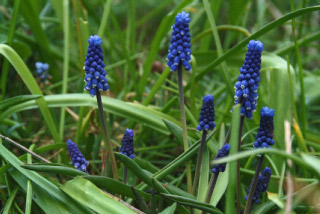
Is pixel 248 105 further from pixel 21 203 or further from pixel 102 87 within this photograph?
pixel 21 203

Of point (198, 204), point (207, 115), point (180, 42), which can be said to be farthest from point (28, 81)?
point (198, 204)

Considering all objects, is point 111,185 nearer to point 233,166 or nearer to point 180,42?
point 233,166

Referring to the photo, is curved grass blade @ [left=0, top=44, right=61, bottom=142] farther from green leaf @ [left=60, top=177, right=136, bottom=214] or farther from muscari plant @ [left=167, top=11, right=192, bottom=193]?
muscari plant @ [left=167, top=11, right=192, bottom=193]

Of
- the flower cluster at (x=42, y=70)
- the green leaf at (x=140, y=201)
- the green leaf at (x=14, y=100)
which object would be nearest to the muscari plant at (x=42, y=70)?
the flower cluster at (x=42, y=70)

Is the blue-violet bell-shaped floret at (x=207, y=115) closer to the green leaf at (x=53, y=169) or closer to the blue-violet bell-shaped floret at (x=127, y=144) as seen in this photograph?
the blue-violet bell-shaped floret at (x=127, y=144)

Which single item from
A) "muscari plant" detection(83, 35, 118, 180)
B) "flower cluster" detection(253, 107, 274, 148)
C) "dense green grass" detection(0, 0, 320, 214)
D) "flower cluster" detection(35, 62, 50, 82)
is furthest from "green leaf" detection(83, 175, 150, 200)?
"flower cluster" detection(35, 62, 50, 82)

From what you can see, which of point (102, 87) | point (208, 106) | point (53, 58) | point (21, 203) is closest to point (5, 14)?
point (53, 58)
